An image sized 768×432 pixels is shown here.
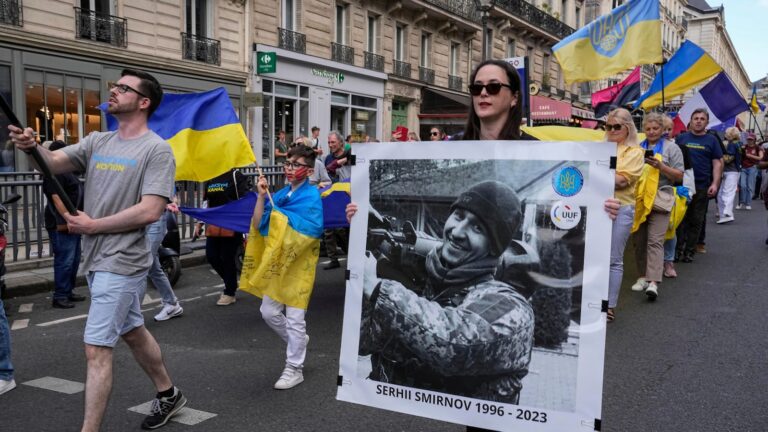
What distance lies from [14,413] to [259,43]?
1762 centimetres

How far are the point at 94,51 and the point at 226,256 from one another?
1088 cm

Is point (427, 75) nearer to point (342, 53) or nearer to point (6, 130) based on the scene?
point (342, 53)

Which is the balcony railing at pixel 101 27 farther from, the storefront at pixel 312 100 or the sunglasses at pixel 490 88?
the sunglasses at pixel 490 88

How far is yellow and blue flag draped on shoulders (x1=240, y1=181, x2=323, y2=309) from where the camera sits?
453cm

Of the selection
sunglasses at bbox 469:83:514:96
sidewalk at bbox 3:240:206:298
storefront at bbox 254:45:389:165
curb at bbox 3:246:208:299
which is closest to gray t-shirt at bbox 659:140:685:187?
sunglasses at bbox 469:83:514:96

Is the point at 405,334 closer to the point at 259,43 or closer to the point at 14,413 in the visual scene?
the point at 14,413

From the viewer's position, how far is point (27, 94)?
1439cm

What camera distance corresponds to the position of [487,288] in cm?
233

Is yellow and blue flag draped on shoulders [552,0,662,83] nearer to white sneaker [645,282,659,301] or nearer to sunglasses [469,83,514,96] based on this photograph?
white sneaker [645,282,659,301]

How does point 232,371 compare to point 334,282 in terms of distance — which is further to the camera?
point 334,282

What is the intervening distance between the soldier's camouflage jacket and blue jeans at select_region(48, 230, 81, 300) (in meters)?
5.41

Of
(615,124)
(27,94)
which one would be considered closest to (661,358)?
(615,124)

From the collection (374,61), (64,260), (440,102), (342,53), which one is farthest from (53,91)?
(440,102)

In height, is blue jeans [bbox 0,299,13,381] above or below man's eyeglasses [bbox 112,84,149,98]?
below
